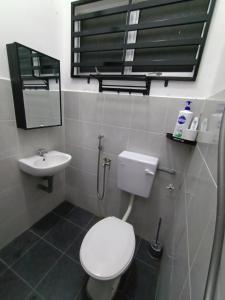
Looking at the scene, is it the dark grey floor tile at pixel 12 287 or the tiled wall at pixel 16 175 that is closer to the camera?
the dark grey floor tile at pixel 12 287

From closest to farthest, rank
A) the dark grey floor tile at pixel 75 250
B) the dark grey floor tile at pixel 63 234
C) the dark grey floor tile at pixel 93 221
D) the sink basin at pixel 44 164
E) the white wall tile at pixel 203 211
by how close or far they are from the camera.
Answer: the white wall tile at pixel 203 211 < the sink basin at pixel 44 164 < the dark grey floor tile at pixel 75 250 < the dark grey floor tile at pixel 63 234 < the dark grey floor tile at pixel 93 221

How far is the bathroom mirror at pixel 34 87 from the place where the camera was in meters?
1.13

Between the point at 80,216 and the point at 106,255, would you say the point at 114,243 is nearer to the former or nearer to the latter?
the point at 106,255

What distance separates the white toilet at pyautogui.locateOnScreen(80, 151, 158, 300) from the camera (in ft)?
2.99

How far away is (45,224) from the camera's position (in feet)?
5.55

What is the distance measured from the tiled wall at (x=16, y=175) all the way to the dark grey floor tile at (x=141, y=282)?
3.78 ft

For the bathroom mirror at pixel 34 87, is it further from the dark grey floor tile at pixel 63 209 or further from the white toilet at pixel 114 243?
the dark grey floor tile at pixel 63 209

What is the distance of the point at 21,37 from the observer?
1.17m

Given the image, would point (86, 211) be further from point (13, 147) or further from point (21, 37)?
point (21, 37)

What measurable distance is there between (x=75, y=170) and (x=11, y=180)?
67 cm

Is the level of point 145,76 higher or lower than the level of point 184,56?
lower

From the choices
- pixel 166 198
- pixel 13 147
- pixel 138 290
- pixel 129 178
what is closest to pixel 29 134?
pixel 13 147

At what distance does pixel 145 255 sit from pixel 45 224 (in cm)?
112

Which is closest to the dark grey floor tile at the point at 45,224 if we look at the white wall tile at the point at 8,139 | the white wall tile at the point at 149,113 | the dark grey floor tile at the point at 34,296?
the dark grey floor tile at the point at 34,296
